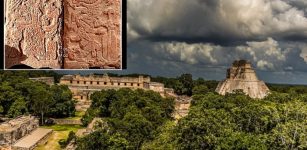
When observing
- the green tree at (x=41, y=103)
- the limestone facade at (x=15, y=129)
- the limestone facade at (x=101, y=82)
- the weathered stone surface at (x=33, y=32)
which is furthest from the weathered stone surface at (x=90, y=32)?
the limestone facade at (x=101, y=82)

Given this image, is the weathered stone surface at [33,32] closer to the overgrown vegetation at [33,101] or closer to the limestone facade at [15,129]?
the limestone facade at [15,129]

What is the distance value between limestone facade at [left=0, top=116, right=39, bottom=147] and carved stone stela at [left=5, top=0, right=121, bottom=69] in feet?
105

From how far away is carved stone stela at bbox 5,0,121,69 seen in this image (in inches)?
346

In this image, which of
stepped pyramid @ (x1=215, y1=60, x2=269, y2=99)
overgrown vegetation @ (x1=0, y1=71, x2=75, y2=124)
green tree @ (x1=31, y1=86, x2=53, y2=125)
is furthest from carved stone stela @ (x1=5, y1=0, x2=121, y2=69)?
stepped pyramid @ (x1=215, y1=60, x2=269, y2=99)

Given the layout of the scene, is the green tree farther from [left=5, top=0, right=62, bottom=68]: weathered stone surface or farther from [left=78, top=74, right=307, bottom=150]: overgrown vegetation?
[left=5, top=0, right=62, bottom=68]: weathered stone surface

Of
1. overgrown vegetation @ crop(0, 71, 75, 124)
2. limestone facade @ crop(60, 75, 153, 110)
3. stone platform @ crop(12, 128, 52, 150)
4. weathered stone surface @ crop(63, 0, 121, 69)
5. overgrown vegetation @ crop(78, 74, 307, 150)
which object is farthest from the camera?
limestone facade @ crop(60, 75, 153, 110)

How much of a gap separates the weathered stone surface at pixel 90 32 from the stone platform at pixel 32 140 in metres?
31.0

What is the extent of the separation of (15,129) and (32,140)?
221 cm

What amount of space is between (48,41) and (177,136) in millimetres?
21389

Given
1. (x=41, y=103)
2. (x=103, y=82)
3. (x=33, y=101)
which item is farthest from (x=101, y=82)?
(x=41, y=103)

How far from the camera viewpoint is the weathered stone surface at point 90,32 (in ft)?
29.4

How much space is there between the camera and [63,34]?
9039 mm

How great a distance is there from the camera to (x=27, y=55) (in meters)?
8.82

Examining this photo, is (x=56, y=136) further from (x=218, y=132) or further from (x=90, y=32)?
(x=90, y=32)
